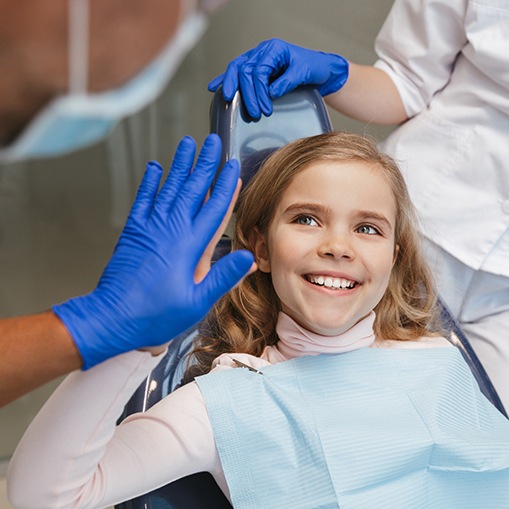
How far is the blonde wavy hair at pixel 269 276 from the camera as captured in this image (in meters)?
1.34

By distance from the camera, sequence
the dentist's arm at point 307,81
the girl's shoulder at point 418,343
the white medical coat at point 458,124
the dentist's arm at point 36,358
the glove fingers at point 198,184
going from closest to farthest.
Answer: the dentist's arm at point 36,358 → the glove fingers at point 198,184 → the girl's shoulder at point 418,343 → the dentist's arm at point 307,81 → the white medical coat at point 458,124

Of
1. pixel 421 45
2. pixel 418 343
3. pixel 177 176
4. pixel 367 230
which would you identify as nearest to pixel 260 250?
pixel 367 230

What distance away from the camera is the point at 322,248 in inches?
47.1

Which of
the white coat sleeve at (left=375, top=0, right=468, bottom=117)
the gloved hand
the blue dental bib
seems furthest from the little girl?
the white coat sleeve at (left=375, top=0, right=468, bottom=117)

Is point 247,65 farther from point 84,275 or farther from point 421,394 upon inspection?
point 84,275

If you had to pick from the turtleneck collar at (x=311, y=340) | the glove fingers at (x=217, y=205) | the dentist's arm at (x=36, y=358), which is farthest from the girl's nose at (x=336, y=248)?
the dentist's arm at (x=36, y=358)

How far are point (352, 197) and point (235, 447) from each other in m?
0.42

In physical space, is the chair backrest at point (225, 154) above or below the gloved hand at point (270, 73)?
below

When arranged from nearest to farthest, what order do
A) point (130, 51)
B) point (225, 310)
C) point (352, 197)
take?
point (130, 51)
point (352, 197)
point (225, 310)

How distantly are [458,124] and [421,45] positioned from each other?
0.65 feet

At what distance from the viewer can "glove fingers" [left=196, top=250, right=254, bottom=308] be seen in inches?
34.4

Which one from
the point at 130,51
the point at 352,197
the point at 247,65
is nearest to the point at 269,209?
the point at 352,197

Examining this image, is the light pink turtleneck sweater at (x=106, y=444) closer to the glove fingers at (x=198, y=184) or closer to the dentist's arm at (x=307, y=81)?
the glove fingers at (x=198, y=184)

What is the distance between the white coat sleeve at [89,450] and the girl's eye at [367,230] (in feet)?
1.53
